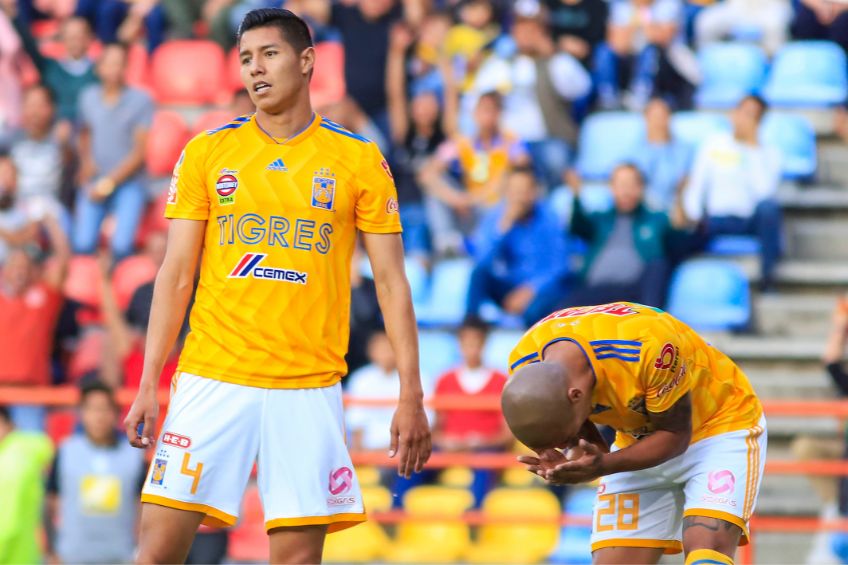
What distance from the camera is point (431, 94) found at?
13.0m

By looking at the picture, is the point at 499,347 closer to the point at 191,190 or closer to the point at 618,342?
the point at 618,342

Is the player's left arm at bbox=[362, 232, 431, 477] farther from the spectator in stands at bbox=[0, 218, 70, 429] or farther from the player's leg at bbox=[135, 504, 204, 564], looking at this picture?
the spectator in stands at bbox=[0, 218, 70, 429]

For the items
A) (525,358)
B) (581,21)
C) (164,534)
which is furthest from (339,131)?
(581,21)

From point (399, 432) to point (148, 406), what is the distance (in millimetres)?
938

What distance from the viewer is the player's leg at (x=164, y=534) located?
549 cm

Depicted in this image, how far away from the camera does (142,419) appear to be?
18.3 feet

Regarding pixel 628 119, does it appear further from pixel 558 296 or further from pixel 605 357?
pixel 605 357

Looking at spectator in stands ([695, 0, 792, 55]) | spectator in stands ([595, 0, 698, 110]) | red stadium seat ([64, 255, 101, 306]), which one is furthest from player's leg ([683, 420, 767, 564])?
spectator in stands ([695, 0, 792, 55])

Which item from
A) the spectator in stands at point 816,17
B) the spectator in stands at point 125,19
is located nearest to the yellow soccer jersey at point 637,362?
the spectator in stands at point 816,17

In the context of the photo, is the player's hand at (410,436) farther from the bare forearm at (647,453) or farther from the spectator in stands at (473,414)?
the spectator in stands at (473,414)

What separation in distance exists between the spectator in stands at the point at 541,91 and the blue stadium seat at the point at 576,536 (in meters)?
3.01

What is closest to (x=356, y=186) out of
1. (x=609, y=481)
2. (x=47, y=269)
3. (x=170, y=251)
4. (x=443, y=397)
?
(x=170, y=251)

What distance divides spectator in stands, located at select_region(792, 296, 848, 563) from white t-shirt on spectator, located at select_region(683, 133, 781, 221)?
209cm

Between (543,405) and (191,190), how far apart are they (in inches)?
62.0
